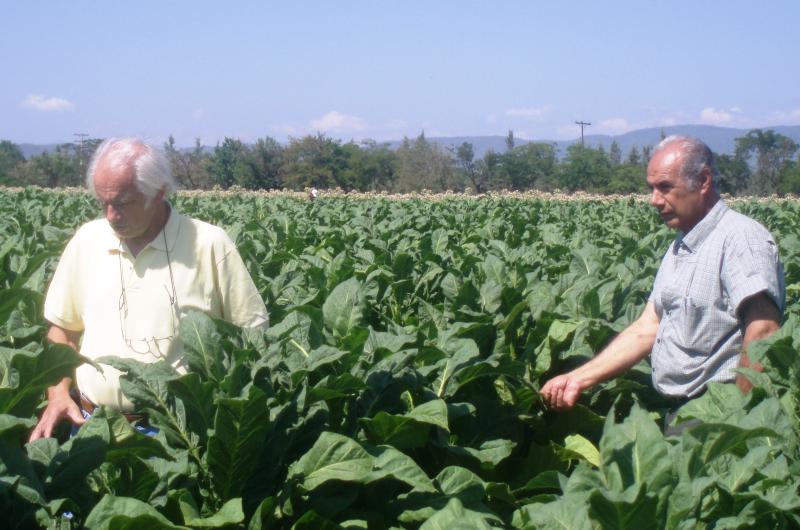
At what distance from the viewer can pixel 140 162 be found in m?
3.68

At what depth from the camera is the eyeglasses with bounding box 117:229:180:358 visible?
3.79 meters

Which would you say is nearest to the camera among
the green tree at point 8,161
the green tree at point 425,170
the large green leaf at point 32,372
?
the large green leaf at point 32,372

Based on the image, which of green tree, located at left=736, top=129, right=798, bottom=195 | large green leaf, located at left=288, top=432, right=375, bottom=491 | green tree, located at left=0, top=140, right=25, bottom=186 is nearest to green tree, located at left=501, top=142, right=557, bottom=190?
green tree, located at left=736, top=129, right=798, bottom=195

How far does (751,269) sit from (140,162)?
2.35 m

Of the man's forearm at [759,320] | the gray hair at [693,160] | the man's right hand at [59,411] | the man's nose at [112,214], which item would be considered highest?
the gray hair at [693,160]

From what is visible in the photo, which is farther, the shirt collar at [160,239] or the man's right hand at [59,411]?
the shirt collar at [160,239]

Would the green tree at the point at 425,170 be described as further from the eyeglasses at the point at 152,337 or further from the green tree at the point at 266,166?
the eyeglasses at the point at 152,337

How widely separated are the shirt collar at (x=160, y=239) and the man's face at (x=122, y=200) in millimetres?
92

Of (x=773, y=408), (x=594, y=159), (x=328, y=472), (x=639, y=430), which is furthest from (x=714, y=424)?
(x=594, y=159)

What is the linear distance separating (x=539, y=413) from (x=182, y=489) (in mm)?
2211

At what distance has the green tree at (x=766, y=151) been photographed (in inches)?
3624

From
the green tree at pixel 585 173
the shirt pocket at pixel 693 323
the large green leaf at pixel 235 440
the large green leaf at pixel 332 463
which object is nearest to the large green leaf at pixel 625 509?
the large green leaf at pixel 332 463

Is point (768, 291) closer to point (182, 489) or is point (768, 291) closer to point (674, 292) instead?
point (674, 292)

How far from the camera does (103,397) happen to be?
12.3 ft
